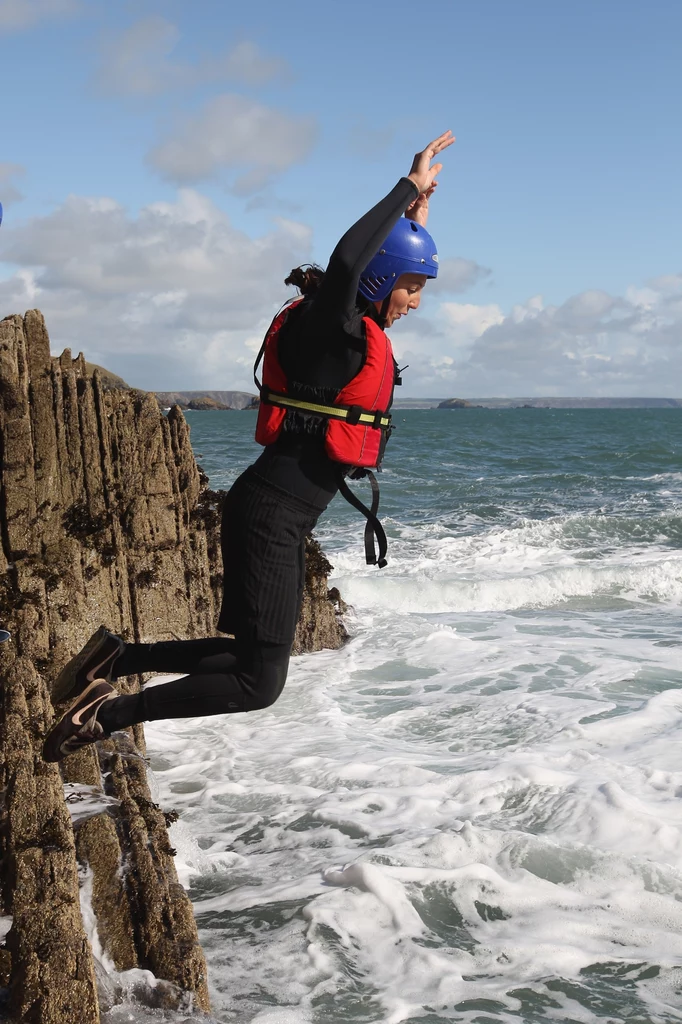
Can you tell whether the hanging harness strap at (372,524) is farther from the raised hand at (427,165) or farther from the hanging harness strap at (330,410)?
the raised hand at (427,165)

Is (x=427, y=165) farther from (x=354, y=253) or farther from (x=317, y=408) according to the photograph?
(x=317, y=408)

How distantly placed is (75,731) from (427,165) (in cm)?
288

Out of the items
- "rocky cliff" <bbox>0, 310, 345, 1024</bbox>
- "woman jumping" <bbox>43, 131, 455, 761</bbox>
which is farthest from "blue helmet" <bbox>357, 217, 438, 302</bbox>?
"rocky cliff" <bbox>0, 310, 345, 1024</bbox>

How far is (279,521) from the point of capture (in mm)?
3920

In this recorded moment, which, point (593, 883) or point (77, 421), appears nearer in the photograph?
point (593, 883)

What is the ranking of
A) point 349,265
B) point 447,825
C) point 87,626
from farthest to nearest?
point 87,626, point 447,825, point 349,265

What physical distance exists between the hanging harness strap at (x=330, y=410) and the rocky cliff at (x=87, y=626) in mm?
1949

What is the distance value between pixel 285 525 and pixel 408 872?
2.59 m

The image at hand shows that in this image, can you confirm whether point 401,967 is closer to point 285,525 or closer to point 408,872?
point 408,872

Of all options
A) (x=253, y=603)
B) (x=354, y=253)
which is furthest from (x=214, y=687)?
(x=354, y=253)

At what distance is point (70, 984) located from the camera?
353 cm

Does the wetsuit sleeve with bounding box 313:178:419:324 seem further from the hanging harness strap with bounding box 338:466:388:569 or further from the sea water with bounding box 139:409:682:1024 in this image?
the sea water with bounding box 139:409:682:1024

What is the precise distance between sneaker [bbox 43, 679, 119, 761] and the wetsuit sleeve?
1980 millimetres

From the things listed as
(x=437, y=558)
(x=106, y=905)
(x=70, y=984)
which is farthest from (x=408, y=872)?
(x=437, y=558)
